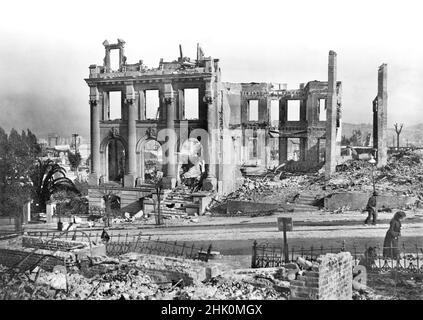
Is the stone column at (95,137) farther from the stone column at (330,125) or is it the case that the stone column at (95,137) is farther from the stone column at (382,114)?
the stone column at (382,114)

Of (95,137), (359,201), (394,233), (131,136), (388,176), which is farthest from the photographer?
(95,137)

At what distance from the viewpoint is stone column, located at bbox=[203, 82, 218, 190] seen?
31.0 metres

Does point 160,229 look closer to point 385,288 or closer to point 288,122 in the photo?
point 385,288

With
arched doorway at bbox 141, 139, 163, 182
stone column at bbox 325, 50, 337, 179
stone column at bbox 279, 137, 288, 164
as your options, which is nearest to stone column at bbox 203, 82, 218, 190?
arched doorway at bbox 141, 139, 163, 182

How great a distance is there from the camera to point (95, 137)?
34.5 meters

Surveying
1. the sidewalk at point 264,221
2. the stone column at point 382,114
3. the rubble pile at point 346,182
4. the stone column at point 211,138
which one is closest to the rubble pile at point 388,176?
the rubble pile at point 346,182

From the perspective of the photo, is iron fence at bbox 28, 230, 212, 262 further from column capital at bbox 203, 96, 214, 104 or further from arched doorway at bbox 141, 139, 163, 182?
arched doorway at bbox 141, 139, 163, 182

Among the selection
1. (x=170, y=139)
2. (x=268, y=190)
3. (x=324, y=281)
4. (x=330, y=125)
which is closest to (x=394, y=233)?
(x=324, y=281)

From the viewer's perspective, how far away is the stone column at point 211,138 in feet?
102

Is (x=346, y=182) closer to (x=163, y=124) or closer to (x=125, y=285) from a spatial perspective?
(x=163, y=124)

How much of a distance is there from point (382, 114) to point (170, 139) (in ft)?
49.0

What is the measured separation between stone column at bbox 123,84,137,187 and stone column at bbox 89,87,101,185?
2355mm

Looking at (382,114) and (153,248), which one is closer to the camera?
(153,248)
